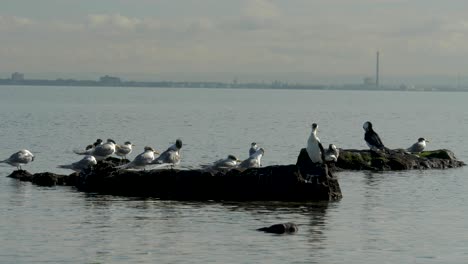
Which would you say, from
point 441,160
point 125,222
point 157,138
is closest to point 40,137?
point 157,138

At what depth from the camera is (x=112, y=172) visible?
33062mm

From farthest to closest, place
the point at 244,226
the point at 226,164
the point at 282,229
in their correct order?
the point at 226,164
the point at 244,226
the point at 282,229

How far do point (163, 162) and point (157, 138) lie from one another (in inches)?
1592

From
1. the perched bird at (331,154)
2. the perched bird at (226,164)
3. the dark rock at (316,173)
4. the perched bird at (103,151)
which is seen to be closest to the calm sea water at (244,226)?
the dark rock at (316,173)

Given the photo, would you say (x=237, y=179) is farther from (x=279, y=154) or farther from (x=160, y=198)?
(x=279, y=154)

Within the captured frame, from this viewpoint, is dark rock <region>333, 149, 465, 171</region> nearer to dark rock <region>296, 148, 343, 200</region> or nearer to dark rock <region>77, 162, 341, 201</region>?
dark rock <region>296, 148, 343, 200</region>

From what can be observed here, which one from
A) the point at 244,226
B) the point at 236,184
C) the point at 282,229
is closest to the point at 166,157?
the point at 236,184

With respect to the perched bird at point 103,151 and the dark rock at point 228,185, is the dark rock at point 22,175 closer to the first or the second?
the perched bird at point 103,151

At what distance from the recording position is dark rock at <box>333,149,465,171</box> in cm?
4341

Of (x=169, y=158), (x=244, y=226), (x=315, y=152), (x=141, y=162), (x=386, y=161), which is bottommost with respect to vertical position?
(x=244, y=226)

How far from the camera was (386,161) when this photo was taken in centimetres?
4388

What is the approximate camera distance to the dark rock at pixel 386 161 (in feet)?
142

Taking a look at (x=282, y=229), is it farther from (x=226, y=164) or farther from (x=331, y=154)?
(x=331, y=154)

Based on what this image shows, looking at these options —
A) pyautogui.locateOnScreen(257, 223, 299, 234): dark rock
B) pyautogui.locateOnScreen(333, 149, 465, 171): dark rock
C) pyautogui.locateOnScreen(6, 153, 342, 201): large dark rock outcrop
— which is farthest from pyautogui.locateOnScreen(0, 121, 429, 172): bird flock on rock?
pyautogui.locateOnScreen(257, 223, 299, 234): dark rock
